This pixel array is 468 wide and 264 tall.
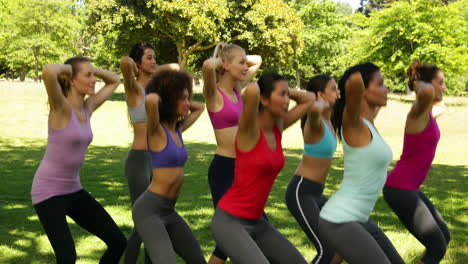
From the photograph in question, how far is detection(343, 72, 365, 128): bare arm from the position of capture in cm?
368

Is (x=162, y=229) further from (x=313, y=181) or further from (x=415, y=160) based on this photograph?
(x=415, y=160)

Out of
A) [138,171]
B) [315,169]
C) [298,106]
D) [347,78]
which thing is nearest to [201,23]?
[138,171]

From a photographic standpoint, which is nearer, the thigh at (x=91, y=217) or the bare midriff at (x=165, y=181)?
the bare midriff at (x=165, y=181)

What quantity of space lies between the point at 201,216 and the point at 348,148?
5.10 metres

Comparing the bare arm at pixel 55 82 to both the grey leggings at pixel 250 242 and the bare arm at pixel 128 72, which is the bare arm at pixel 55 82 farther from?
the grey leggings at pixel 250 242

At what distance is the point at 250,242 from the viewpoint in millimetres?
3961

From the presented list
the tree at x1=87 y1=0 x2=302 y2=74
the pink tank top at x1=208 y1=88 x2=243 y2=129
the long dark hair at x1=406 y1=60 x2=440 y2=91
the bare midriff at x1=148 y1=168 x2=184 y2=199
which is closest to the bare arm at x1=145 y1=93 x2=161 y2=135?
the bare midriff at x1=148 y1=168 x2=184 y2=199

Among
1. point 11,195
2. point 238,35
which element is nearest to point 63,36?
point 238,35

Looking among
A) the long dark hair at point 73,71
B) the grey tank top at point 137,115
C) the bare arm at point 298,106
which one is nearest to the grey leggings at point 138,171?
the grey tank top at point 137,115

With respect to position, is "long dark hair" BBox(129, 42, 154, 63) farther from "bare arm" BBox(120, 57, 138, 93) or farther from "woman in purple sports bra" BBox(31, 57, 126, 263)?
"woman in purple sports bra" BBox(31, 57, 126, 263)

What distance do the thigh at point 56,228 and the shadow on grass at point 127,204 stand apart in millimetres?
2082

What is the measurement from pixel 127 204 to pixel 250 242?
613cm

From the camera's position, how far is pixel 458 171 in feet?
49.9

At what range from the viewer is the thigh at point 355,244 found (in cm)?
378
